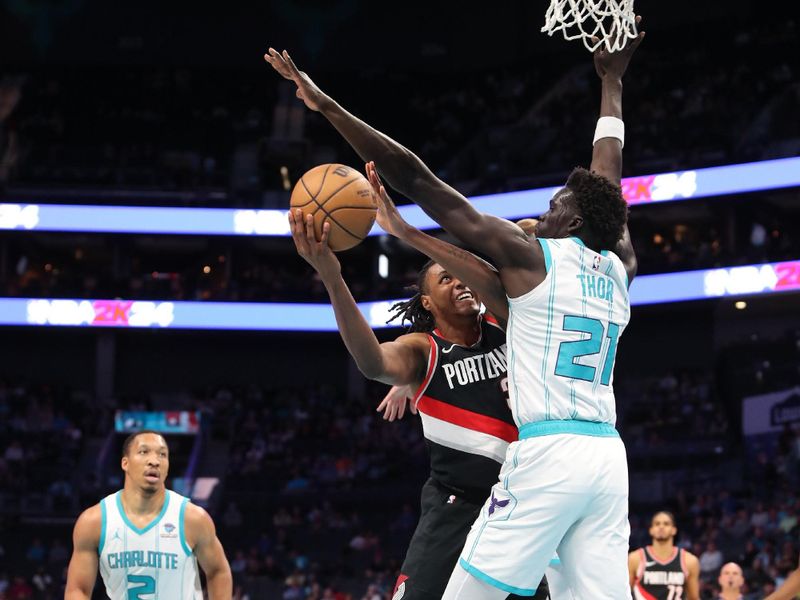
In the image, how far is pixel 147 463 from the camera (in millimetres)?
6098

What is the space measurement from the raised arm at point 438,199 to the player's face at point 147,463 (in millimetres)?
2616

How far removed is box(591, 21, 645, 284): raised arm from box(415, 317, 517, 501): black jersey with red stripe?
69 cm

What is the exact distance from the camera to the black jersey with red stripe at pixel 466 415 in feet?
15.4

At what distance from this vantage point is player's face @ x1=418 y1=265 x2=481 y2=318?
16.1 ft

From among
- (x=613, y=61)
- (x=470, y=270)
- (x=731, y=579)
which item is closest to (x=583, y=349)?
(x=470, y=270)

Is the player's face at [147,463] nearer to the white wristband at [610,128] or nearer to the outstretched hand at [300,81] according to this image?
the outstretched hand at [300,81]

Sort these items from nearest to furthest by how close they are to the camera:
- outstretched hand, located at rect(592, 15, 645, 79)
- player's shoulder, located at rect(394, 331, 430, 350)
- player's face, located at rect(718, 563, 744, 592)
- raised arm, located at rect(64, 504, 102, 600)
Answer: player's shoulder, located at rect(394, 331, 430, 350)
outstretched hand, located at rect(592, 15, 645, 79)
raised arm, located at rect(64, 504, 102, 600)
player's face, located at rect(718, 563, 744, 592)

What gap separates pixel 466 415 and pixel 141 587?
Result: 2403 mm

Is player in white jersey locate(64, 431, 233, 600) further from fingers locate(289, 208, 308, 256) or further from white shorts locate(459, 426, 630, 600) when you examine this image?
white shorts locate(459, 426, 630, 600)

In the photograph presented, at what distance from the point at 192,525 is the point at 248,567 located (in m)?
14.4

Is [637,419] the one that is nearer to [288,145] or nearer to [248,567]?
[248,567]

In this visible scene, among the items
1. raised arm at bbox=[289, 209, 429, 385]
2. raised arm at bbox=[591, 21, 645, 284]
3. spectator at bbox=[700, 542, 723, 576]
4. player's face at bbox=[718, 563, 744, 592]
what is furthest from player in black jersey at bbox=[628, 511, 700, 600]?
spectator at bbox=[700, 542, 723, 576]

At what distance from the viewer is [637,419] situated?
22219mm

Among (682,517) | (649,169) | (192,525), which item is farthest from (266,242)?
(192,525)
